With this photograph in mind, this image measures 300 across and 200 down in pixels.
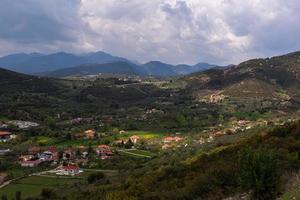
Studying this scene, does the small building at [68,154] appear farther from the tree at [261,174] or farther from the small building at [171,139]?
the tree at [261,174]

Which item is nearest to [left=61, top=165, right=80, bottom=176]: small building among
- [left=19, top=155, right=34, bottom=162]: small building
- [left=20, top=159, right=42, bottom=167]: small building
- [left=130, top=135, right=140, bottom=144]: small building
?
[left=20, top=159, right=42, bottom=167]: small building

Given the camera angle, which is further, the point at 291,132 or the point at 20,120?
the point at 20,120

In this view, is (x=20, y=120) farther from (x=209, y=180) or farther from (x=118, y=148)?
(x=209, y=180)

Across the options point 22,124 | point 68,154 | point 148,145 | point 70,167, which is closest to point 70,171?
point 70,167

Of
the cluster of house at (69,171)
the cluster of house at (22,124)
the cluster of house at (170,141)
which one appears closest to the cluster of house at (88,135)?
the cluster of house at (22,124)

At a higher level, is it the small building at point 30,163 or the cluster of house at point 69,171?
the cluster of house at point 69,171

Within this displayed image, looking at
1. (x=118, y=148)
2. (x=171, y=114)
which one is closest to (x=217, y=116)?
(x=171, y=114)
